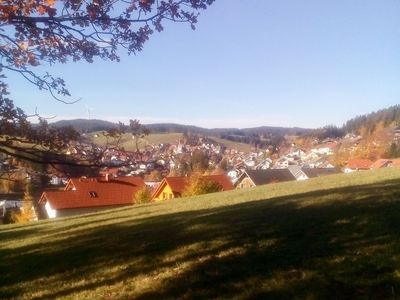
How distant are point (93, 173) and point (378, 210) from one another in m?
6.76

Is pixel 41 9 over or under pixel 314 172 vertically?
over

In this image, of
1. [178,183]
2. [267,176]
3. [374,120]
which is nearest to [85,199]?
[178,183]

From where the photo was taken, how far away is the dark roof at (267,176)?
6028 centimetres

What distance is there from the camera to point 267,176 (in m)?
62.7

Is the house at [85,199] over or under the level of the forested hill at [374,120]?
under

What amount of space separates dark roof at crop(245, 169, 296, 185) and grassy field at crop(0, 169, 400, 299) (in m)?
47.7

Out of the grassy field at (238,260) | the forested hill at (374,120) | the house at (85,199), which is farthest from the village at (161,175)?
the forested hill at (374,120)

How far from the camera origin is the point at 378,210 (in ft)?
33.3

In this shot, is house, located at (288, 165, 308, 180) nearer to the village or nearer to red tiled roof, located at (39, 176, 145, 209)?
the village

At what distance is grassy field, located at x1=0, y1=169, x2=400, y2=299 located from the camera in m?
5.96

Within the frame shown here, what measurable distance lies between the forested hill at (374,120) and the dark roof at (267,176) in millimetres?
60908

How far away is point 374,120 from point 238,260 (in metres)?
139

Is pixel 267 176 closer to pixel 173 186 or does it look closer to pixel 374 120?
pixel 173 186

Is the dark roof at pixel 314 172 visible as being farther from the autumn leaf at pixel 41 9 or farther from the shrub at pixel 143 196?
the autumn leaf at pixel 41 9
